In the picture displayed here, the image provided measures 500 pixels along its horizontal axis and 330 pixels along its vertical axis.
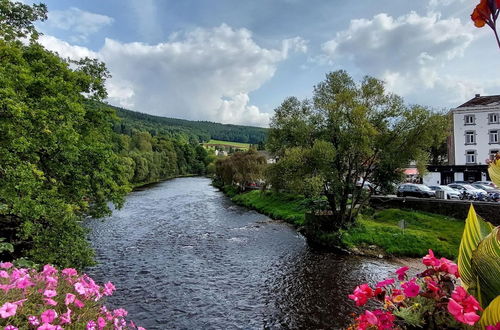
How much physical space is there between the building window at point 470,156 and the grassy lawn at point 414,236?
874 inches

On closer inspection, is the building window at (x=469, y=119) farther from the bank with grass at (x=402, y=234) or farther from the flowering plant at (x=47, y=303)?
the flowering plant at (x=47, y=303)

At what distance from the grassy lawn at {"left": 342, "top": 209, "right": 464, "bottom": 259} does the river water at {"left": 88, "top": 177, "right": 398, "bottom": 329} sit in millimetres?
2305

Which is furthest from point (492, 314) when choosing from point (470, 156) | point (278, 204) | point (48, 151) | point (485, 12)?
point (470, 156)

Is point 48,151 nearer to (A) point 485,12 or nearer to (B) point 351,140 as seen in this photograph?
(A) point 485,12

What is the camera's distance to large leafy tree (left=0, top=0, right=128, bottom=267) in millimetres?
9578

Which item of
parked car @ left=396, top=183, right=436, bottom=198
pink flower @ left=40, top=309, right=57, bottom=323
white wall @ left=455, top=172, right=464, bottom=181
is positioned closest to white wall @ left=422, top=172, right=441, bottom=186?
white wall @ left=455, top=172, right=464, bottom=181

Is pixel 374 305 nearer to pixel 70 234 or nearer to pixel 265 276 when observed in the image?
pixel 265 276

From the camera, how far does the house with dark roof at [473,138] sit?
132 feet

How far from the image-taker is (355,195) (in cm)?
2267

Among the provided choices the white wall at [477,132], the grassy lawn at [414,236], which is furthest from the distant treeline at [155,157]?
the white wall at [477,132]

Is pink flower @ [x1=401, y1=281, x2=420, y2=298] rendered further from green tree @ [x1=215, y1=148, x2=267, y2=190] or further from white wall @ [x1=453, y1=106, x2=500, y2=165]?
white wall @ [x1=453, y1=106, x2=500, y2=165]

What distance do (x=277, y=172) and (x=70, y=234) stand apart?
1492cm

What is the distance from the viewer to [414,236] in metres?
20.3

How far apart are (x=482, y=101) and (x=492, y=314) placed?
51004mm
